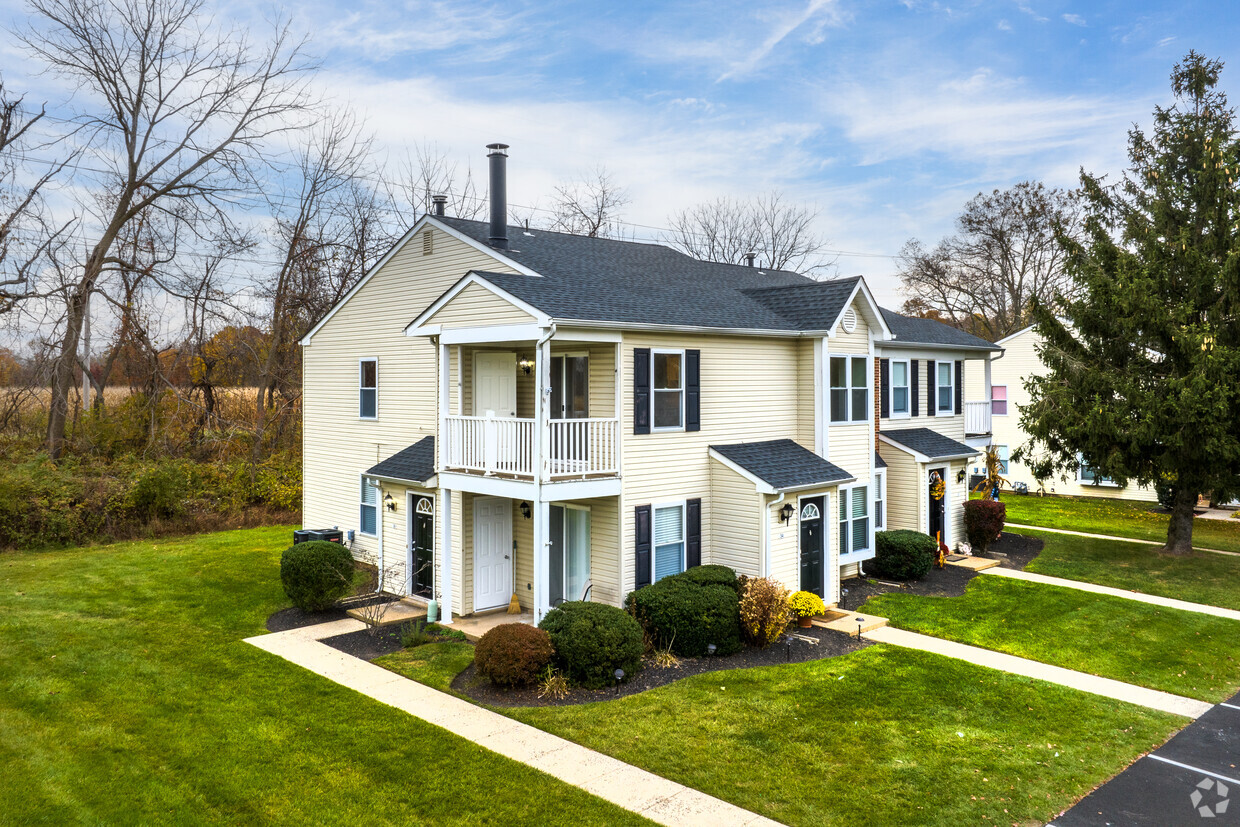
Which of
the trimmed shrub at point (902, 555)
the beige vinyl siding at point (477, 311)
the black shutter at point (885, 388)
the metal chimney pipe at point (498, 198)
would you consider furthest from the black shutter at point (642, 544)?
the black shutter at point (885, 388)

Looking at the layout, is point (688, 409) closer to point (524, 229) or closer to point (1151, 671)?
point (524, 229)

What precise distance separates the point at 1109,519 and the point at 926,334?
10.6 meters

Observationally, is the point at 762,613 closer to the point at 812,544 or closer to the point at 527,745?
the point at 812,544

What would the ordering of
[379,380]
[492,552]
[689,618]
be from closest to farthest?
[689,618], [492,552], [379,380]

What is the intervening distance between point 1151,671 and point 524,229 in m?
15.9

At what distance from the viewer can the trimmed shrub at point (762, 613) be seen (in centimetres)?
1299

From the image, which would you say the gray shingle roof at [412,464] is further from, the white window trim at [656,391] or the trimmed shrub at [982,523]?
the trimmed shrub at [982,523]

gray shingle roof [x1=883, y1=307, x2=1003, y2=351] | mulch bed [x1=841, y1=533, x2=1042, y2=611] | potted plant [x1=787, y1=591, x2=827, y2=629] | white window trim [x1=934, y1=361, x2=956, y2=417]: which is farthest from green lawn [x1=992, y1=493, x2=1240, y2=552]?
potted plant [x1=787, y1=591, x2=827, y2=629]

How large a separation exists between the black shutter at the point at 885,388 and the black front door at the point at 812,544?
20.8 ft

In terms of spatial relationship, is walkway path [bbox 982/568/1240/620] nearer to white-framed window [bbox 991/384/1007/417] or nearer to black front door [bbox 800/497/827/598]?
black front door [bbox 800/497/827/598]

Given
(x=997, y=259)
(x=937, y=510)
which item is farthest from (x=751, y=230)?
(x=937, y=510)

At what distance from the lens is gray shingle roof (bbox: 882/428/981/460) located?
66.5 feet

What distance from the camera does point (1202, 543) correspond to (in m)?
22.5

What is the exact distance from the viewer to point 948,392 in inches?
920
